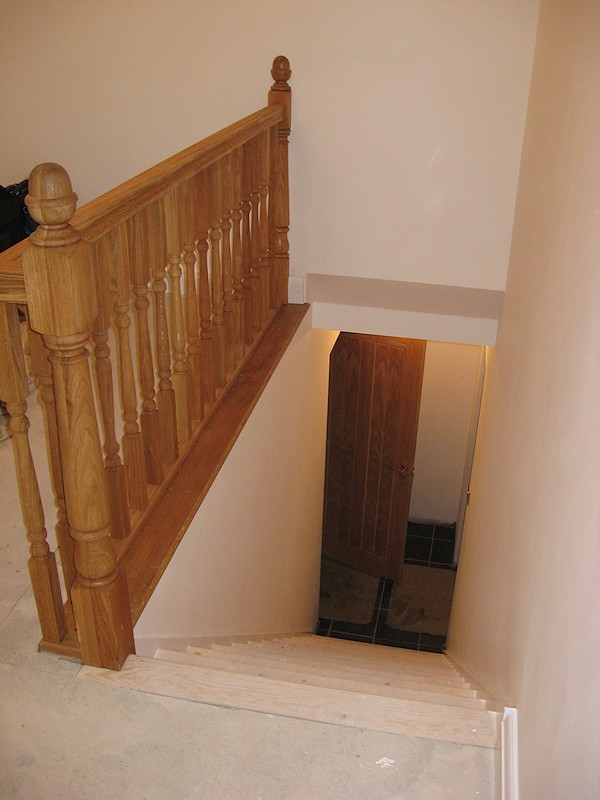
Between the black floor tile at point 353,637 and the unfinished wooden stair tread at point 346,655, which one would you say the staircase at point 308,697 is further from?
the black floor tile at point 353,637

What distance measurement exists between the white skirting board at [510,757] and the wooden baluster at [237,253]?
5.30ft

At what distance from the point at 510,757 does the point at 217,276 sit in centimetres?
167

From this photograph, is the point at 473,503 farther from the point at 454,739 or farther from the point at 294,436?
the point at 454,739

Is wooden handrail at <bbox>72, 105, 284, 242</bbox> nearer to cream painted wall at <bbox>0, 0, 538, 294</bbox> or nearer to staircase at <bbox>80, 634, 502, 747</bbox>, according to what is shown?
cream painted wall at <bbox>0, 0, 538, 294</bbox>

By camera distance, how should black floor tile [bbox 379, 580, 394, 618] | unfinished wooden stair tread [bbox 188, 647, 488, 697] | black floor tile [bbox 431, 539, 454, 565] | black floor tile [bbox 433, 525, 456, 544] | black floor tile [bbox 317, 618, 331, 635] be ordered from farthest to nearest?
black floor tile [bbox 433, 525, 456, 544], black floor tile [bbox 431, 539, 454, 565], black floor tile [bbox 379, 580, 394, 618], black floor tile [bbox 317, 618, 331, 635], unfinished wooden stair tread [bbox 188, 647, 488, 697]

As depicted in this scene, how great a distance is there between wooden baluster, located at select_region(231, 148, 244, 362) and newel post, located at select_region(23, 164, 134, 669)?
119 cm

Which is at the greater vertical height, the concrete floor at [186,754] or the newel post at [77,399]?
the newel post at [77,399]

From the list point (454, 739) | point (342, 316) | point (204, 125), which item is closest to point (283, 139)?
point (204, 125)

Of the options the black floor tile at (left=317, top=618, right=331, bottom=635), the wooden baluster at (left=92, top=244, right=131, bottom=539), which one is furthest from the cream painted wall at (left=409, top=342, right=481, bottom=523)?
the wooden baluster at (left=92, top=244, right=131, bottom=539)

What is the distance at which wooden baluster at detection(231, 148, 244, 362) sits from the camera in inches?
101

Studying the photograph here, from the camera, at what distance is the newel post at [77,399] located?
4.52 ft

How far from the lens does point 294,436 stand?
378 cm

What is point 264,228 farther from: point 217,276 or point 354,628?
point 354,628

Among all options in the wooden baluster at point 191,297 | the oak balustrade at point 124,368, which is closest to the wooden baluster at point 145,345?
the oak balustrade at point 124,368
